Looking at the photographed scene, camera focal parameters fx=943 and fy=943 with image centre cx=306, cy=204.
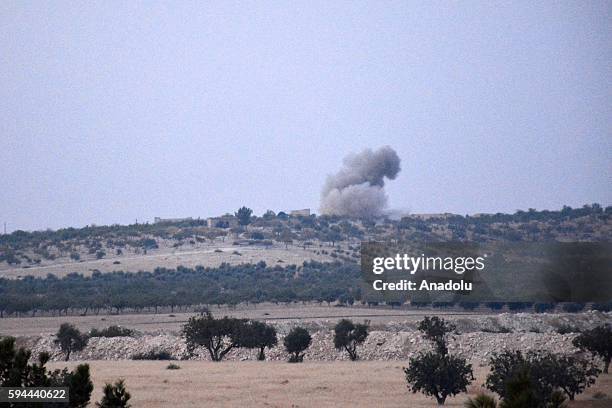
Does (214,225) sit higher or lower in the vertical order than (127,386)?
higher

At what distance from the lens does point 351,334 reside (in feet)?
165

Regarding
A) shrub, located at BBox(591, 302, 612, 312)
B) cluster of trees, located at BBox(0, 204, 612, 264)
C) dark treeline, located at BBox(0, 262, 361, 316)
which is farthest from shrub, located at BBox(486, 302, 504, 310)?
cluster of trees, located at BBox(0, 204, 612, 264)

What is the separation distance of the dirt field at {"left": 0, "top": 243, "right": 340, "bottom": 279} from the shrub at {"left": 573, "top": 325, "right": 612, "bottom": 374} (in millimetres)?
72463

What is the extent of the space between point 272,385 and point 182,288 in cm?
5653

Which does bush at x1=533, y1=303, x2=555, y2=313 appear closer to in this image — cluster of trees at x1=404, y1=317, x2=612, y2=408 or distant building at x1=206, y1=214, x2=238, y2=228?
cluster of trees at x1=404, y1=317, x2=612, y2=408

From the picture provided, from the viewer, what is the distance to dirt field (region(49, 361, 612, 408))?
31047 mm

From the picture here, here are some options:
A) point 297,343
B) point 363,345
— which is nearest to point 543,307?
point 363,345

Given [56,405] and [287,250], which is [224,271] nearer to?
[287,250]

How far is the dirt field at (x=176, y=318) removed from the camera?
6412 centimetres

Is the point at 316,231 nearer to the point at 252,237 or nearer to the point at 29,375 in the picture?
the point at 252,237

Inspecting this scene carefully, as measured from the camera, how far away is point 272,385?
117 feet

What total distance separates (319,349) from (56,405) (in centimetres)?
3225

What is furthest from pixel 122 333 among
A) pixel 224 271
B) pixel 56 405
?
pixel 224 271

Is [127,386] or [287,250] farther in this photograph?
[287,250]
